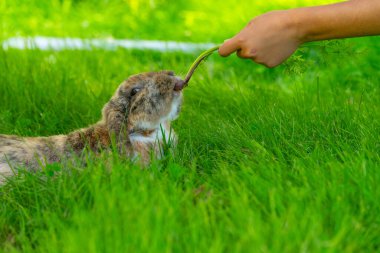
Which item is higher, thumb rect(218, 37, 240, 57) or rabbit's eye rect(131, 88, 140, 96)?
thumb rect(218, 37, 240, 57)

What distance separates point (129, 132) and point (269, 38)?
3.14 feet

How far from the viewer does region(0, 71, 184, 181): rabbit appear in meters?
3.94

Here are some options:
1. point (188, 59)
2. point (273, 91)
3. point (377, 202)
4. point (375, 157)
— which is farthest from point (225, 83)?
point (377, 202)

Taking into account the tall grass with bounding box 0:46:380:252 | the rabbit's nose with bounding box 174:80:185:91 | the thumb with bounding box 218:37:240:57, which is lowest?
the tall grass with bounding box 0:46:380:252

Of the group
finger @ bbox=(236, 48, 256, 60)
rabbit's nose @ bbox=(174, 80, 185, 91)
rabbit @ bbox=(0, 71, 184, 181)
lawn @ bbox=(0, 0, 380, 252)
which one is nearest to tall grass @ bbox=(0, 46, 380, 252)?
lawn @ bbox=(0, 0, 380, 252)

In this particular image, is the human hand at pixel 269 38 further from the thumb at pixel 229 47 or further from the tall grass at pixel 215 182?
the tall grass at pixel 215 182

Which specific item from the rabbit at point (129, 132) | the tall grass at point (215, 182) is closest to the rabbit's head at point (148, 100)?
the rabbit at point (129, 132)

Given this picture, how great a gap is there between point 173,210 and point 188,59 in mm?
3825

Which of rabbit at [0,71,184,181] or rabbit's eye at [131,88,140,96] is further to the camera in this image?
rabbit's eye at [131,88,140,96]

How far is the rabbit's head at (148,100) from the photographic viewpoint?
3.98 metres

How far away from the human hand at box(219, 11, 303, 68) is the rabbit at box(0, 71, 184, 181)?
45 centimetres

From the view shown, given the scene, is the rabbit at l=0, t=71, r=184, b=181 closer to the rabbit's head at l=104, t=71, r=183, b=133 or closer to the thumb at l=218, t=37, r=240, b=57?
the rabbit's head at l=104, t=71, r=183, b=133

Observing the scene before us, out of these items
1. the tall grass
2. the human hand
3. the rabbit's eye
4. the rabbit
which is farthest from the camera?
the rabbit's eye

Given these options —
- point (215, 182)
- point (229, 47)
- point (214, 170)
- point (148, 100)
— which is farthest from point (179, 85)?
point (215, 182)
